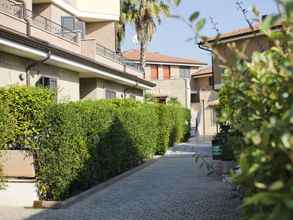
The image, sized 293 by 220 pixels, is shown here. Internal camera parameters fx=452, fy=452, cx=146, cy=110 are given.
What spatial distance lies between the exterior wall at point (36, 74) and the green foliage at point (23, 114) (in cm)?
159

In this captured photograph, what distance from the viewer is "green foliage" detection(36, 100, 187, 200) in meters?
9.17

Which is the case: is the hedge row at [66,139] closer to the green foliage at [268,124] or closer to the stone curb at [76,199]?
the stone curb at [76,199]

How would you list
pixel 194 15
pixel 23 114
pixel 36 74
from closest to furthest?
pixel 194 15
pixel 23 114
pixel 36 74

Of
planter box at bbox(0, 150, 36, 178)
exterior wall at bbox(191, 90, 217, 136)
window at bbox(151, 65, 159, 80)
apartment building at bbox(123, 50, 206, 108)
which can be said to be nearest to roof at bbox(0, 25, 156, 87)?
planter box at bbox(0, 150, 36, 178)

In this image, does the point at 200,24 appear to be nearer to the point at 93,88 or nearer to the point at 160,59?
the point at 93,88

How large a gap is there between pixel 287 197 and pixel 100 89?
21592 mm

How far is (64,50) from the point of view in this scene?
1633cm

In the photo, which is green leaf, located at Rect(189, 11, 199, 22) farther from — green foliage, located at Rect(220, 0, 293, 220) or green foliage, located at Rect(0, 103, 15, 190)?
green foliage, located at Rect(0, 103, 15, 190)

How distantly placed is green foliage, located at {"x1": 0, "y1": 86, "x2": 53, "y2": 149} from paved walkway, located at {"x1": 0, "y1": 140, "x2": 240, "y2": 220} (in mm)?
1359

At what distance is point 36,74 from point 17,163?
7167 mm

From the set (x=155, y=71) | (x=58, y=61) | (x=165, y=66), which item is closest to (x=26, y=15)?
(x=58, y=61)

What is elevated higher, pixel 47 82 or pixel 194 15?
pixel 47 82

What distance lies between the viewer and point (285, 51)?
286 cm

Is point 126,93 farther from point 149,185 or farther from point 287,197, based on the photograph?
point 287,197
